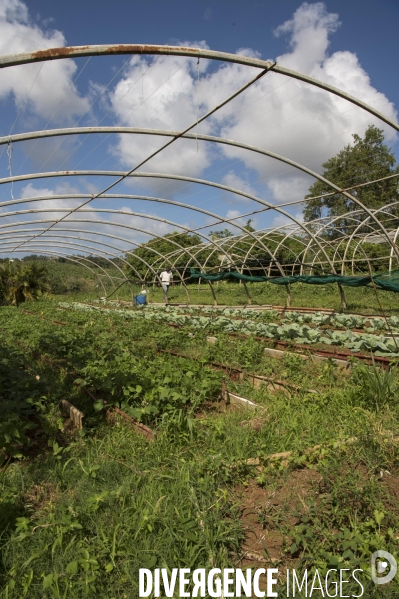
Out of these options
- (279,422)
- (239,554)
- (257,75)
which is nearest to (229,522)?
(239,554)

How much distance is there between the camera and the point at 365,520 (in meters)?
2.47

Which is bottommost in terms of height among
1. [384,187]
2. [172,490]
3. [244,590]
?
[244,590]

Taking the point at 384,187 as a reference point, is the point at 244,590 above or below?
below

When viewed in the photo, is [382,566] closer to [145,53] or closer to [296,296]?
[145,53]

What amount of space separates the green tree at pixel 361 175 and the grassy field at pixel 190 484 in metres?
31.0

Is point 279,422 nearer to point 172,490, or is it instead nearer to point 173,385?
point 173,385

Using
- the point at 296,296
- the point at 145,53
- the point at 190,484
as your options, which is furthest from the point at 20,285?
the point at 190,484

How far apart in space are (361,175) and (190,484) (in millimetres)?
36321

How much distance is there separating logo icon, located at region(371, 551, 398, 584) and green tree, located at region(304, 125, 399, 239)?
32.8 metres

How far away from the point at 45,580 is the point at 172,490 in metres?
0.91

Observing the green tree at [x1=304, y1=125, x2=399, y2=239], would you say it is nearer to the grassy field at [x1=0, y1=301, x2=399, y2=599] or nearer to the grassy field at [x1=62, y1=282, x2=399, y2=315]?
the grassy field at [x1=62, y1=282, x2=399, y2=315]

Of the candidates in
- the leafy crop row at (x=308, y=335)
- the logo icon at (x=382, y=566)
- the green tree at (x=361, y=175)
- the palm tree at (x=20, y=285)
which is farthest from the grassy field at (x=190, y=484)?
the green tree at (x=361, y=175)

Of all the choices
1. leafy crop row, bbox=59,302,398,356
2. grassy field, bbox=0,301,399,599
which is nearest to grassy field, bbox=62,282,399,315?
leafy crop row, bbox=59,302,398,356

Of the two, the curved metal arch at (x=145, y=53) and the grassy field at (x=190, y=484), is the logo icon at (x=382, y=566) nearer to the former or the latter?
the grassy field at (x=190, y=484)
